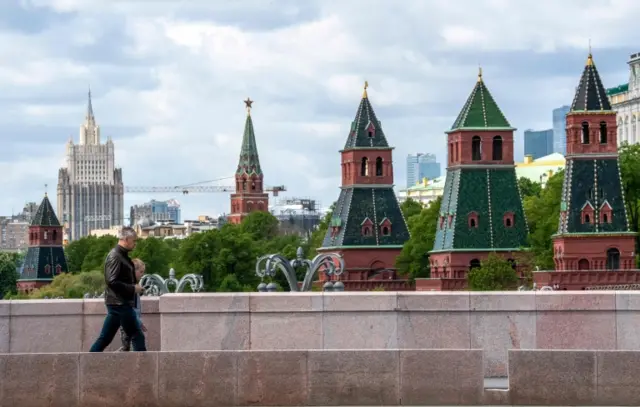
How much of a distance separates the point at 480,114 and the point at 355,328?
323 ft

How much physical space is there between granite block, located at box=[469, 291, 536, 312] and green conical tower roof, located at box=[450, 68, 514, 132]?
3835 inches

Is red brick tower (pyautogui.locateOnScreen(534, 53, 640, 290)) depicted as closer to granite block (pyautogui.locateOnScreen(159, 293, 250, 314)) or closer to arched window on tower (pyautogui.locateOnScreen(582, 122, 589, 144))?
arched window on tower (pyautogui.locateOnScreen(582, 122, 589, 144))

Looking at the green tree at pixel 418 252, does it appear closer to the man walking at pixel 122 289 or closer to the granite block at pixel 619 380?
the man walking at pixel 122 289

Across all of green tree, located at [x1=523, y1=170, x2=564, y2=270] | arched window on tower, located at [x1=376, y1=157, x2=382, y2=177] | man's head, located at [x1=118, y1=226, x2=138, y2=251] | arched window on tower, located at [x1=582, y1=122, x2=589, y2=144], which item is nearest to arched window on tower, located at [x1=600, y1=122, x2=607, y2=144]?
arched window on tower, located at [x1=582, y1=122, x2=589, y2=144]

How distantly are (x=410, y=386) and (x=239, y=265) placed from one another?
138010mm

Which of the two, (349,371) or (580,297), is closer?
(349,371)

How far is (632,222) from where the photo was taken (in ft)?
416

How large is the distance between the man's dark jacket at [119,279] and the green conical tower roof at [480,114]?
10104 centimetres

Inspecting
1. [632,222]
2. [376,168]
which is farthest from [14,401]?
[376,168]

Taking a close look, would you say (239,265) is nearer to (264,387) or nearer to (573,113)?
(573,113)

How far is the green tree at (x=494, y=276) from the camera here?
121 m

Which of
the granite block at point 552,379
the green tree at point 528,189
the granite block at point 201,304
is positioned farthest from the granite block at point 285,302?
the green tree at point 528,189

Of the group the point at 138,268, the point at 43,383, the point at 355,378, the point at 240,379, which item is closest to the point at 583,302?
the point at 355,378

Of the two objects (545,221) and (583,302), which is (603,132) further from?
(583,302)
